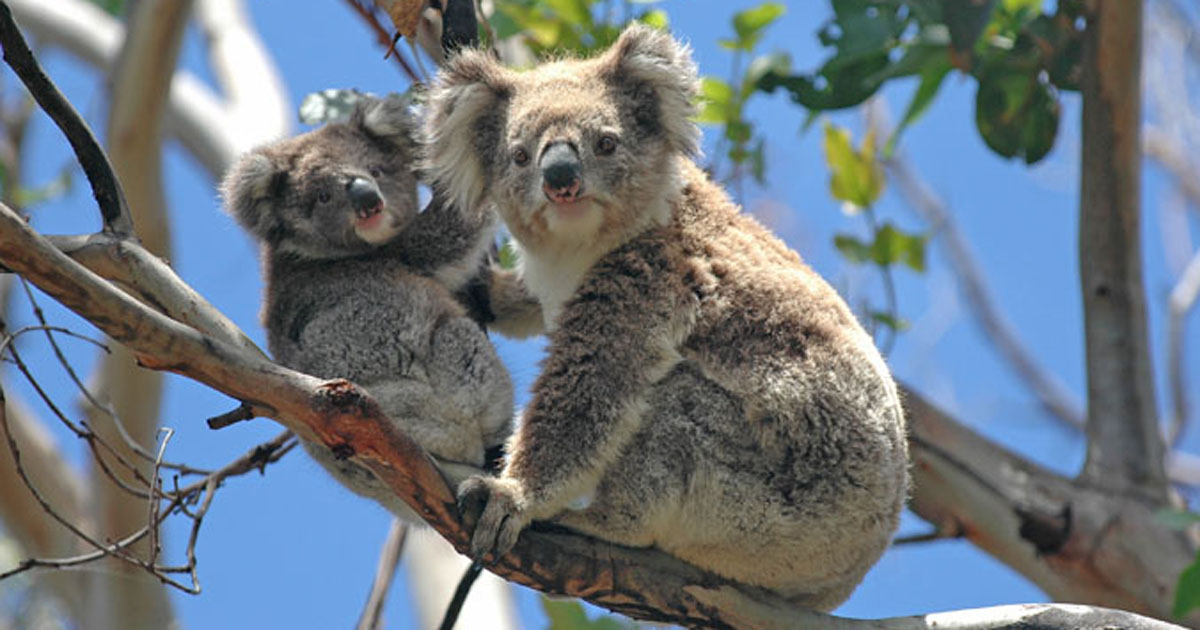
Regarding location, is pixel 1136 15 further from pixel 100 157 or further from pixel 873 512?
pixel 100 157

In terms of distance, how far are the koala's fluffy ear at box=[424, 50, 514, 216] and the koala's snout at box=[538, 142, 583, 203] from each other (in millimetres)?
377

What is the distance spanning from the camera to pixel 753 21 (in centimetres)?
545

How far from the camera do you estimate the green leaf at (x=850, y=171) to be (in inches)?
221

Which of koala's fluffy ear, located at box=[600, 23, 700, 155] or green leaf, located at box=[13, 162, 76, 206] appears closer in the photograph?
koala's fluffy ear, located at box=[600, 23, 700, 155]

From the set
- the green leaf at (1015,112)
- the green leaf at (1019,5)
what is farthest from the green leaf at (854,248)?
the green leaf at (1019,5)

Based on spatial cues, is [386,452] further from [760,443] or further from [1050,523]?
[1050,523]

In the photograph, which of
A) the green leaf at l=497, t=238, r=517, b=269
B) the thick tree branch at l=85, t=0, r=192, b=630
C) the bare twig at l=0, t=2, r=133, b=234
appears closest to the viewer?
the bare twig at l=0, t=2, r=133, b=234

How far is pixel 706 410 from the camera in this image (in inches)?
140

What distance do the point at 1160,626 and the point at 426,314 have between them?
2156 mm

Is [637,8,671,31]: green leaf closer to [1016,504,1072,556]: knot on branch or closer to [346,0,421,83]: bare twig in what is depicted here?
[346,0,421,83]: bare twig

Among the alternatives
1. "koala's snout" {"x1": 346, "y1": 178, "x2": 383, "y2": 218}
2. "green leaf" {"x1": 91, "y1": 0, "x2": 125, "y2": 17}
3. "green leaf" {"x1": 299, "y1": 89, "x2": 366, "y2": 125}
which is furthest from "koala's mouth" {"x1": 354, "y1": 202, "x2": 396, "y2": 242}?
"green leaf" {"x1": 91, "y1": 0, "x2": 125, "y2": 17}

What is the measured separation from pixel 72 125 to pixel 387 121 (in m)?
1.38

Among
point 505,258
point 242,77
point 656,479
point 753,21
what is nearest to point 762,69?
point 753,21

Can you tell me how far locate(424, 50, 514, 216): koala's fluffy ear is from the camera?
13.1 feet
